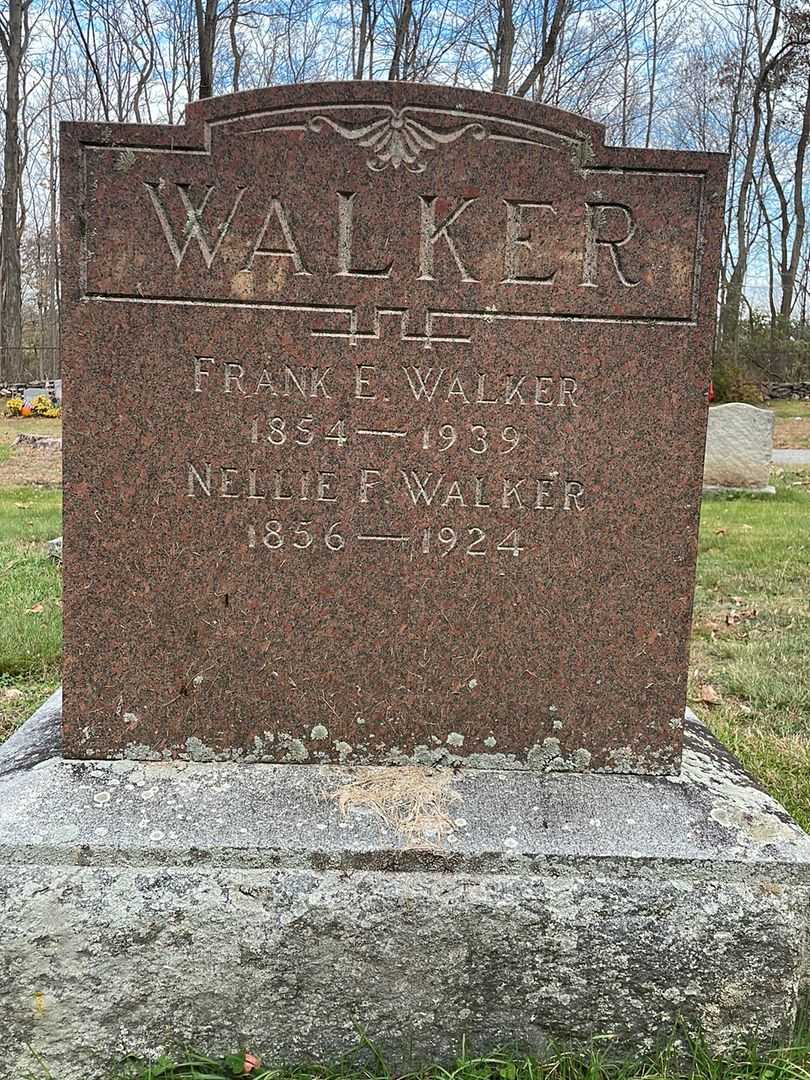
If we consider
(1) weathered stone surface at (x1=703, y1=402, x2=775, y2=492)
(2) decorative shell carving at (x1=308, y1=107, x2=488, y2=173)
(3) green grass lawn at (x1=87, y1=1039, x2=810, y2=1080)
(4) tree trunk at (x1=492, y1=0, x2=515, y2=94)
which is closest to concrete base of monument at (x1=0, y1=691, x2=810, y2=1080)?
(3) green grass lawn at (x1=87, y1=1039, x2=810, y2=1080)

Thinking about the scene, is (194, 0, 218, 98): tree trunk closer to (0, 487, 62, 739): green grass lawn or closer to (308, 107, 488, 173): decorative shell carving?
(0, 487, 62, 739): green grass lawn

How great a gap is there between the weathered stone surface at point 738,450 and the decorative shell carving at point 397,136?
861 cm

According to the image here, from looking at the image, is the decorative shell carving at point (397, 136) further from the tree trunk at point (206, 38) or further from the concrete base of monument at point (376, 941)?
the tree trunk at point (206, 38)

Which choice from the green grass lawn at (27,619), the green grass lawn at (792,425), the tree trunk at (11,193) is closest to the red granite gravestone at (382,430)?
the green grass lawn at (27,619)

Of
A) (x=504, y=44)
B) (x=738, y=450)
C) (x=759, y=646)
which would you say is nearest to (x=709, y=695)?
(x=759, y=646)

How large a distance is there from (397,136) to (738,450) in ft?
29.7

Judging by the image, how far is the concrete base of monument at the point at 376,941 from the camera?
2.14m

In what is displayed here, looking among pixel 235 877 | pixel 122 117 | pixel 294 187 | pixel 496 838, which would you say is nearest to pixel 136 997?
pixel 235 877

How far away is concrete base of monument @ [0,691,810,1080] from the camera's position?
2.14m

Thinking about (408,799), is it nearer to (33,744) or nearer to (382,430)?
(382,430)

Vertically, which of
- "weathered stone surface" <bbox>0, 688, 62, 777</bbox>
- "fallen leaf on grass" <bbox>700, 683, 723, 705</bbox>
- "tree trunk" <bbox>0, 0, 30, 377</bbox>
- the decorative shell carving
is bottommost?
"fallen leaf on grass" <bbox>700, 683, 723, 705</bbox>

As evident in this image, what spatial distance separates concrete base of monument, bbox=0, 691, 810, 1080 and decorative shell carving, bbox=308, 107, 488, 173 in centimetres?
164

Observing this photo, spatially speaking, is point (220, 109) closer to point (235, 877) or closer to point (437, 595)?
point (437, 595)

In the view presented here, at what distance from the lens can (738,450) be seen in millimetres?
10711
